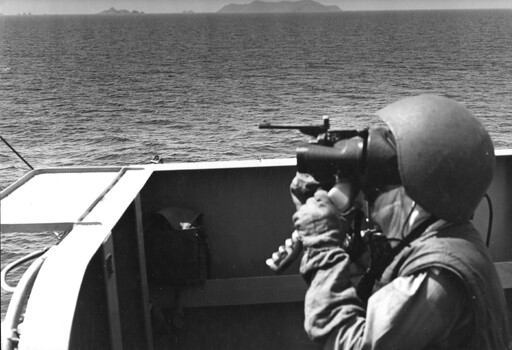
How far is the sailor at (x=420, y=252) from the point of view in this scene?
7.85ft

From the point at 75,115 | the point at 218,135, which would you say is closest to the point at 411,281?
the point at 218,135

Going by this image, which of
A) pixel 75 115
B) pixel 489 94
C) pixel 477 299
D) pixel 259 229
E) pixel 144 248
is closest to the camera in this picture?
pixel 477 299

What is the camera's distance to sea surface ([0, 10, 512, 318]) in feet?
149

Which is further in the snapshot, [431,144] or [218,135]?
[218,135]

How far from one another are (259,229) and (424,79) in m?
78.4

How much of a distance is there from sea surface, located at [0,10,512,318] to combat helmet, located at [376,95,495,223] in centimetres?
145

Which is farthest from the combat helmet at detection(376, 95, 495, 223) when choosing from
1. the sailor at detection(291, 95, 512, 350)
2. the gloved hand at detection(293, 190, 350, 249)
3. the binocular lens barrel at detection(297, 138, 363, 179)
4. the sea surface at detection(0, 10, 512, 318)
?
the sea surface at detection(0, 10, 512, 318)

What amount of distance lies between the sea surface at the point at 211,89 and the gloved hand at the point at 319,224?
1052mm

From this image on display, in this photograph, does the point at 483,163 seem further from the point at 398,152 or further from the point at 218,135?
the point at 218,135

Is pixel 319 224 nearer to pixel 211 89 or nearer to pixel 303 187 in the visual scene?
pixel 303 187

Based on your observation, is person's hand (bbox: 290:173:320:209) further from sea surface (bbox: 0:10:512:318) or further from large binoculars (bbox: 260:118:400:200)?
sea surface (bbox: 0:10:512:318)

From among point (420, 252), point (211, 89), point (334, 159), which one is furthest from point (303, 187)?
point (211, 89)

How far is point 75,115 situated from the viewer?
200 feet

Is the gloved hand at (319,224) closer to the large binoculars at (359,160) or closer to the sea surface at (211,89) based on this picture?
the large binoculars at (359,160)
